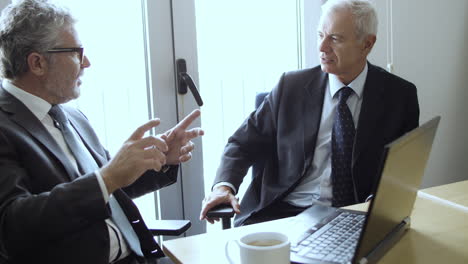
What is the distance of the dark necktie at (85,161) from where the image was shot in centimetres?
143

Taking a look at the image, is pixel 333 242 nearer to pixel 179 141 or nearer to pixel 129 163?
pixel 129 163

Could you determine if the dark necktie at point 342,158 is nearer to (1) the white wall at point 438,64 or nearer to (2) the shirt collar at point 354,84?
(2) the shirt collar at point 354,84

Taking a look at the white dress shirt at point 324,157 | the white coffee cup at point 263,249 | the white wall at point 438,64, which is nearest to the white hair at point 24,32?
the white coffee cup at point 263,249

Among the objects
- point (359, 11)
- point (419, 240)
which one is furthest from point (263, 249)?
point (359, 11)

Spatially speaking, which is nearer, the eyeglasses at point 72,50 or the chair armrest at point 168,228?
the eyeglasses at point 72,50

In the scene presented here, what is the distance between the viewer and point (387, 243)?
1017 mm

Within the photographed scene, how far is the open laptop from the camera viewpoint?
2.72 ft

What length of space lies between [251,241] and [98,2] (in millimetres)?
1588

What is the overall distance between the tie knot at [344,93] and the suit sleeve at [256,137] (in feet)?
0.87

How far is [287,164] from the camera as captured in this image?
1.88m

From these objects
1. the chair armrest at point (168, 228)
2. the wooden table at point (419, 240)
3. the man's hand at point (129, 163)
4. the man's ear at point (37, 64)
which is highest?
the man's ear at point (37, 64)

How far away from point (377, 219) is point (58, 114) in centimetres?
106

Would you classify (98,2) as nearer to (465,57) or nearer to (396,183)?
(396,183)

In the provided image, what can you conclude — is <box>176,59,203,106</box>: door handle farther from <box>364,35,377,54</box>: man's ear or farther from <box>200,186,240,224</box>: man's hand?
<box>364,35,377,54</box>: man's ear
